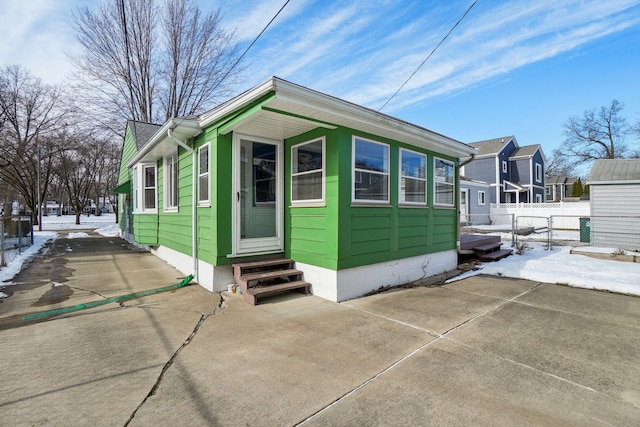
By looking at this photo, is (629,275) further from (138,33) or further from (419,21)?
(138,33)

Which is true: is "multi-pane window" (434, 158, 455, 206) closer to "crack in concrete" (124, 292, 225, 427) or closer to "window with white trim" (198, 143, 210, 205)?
"window with white trim" (198, 143, 210, 205)

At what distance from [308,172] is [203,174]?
1900 millimetres

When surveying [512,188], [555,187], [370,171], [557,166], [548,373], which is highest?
[557,166]

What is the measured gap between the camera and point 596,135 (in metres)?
30.9

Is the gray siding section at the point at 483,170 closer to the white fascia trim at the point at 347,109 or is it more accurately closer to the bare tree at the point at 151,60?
the bare tree at the point at 151,60

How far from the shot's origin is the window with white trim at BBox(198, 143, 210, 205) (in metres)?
5.14

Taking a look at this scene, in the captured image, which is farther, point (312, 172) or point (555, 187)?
point (555, 187)

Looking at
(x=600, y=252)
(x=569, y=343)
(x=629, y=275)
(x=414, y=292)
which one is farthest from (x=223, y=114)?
(x=600, y=252)

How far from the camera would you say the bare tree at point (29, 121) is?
18.7m

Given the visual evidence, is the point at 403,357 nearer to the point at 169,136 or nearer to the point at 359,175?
the point at 359,175

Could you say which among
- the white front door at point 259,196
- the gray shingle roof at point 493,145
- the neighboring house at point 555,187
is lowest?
the white front door at point 259,196

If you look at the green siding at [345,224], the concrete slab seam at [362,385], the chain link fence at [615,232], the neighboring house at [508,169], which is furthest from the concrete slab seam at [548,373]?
the neighboring house at [508,169]

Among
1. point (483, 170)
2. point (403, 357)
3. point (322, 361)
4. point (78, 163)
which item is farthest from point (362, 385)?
point (78, 163)

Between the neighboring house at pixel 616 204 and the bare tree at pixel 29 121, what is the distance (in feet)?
92.5
